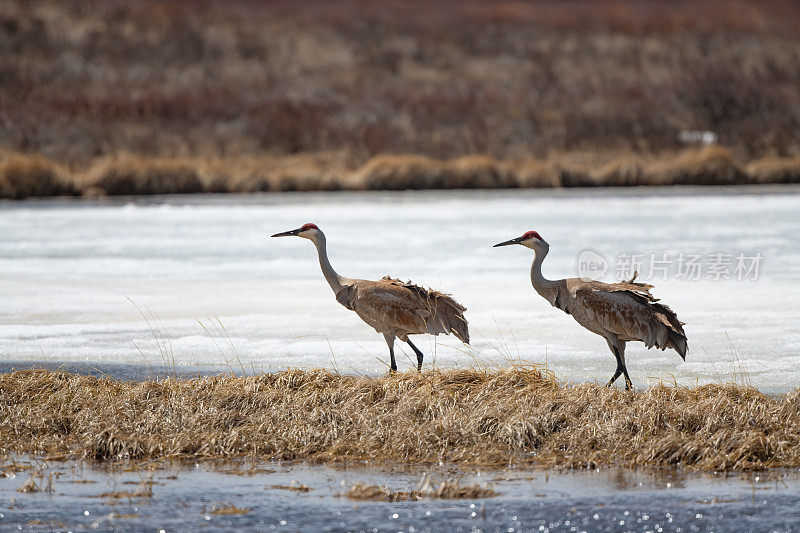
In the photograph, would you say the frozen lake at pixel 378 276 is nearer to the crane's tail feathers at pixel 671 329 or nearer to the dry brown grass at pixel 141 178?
the crane's tail feathers at pixel 671 329

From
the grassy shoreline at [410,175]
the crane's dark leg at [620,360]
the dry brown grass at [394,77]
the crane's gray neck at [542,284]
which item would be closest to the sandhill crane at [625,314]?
the crane's dark leg at [620,360]

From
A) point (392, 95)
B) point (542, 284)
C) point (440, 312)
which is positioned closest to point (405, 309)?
point (440, 312)

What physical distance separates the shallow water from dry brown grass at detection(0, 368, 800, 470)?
17 centimetres

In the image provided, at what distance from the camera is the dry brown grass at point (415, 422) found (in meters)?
5.53

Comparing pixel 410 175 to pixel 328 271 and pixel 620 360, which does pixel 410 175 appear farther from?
pixel 620 360

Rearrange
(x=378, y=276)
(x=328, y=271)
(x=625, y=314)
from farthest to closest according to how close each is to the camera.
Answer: (x=378, y=276) → (x=328, y=271) → (x=625, y=314)

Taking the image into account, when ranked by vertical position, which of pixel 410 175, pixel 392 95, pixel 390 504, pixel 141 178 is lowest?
pixel 390 504

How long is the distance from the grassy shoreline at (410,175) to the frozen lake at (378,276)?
3.13 meters

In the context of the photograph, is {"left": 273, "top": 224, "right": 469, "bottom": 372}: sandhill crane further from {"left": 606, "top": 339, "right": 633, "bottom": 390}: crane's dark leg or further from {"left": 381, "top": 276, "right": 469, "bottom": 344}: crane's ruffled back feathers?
{"left": 606, "top": 339, "right": 633, "bottom": 390}: crane's dark leg

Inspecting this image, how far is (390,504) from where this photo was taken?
485cm

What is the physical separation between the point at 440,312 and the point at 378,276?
4.39 meters

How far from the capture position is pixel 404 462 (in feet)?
18.0

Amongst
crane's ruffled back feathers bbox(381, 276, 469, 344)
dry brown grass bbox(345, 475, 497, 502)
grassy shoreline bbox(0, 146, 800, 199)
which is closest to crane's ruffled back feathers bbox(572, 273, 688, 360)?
crane's ruffled back feathers bbox(381, 276, 469, 344)

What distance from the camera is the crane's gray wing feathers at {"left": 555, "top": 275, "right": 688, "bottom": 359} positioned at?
21.9 ft
